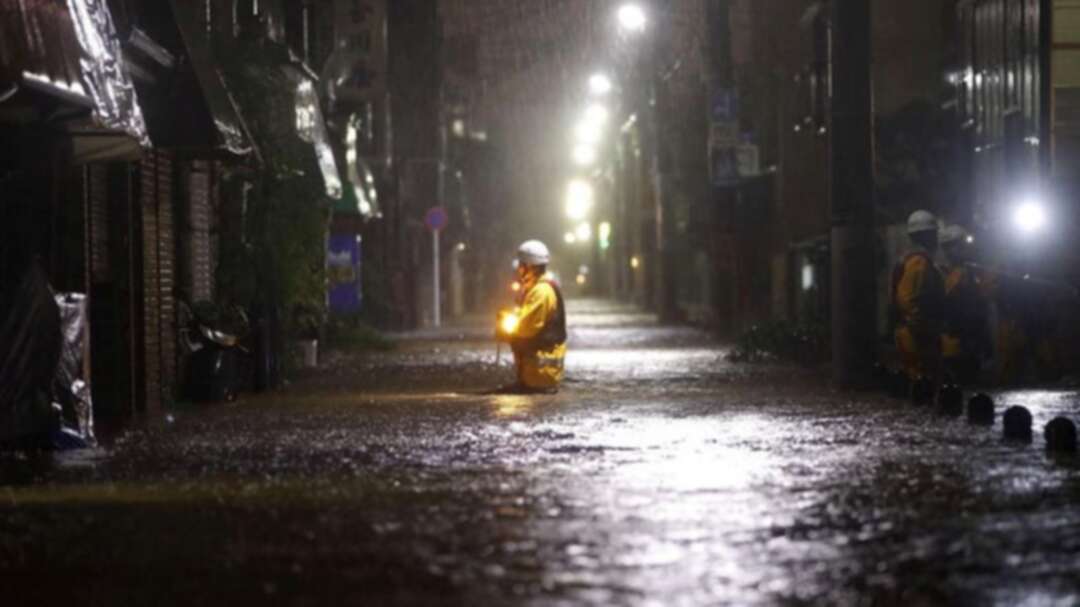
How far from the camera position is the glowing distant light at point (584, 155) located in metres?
145

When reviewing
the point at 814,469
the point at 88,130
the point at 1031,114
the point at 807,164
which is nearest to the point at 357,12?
the point at 807,164

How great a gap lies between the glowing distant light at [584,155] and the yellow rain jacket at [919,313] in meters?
120

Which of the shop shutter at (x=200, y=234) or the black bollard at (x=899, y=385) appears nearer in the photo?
the black bollard at (x=899, y=385)

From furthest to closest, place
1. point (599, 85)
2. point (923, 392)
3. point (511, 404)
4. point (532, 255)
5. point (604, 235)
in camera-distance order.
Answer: point (604, 235)
point (599, 85)
point (532, 255)
point (511, 404)
point (923, 392)

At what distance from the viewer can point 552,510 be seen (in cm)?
1188

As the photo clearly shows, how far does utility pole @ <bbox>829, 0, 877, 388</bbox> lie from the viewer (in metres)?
24.5

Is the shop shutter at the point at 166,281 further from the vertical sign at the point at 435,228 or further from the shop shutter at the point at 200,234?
the vertical sign at the point at 435,228

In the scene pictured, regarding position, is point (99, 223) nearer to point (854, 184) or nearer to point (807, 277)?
point (854, 184)

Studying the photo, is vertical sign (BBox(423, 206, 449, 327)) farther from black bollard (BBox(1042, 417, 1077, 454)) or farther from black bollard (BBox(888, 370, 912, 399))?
black bollard (BBox(1042, 417, 1077, 454))

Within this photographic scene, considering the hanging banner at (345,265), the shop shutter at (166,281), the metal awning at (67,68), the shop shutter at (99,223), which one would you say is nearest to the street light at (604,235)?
the hanging banner at (345,265)

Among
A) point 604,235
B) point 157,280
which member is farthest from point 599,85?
point 157,280

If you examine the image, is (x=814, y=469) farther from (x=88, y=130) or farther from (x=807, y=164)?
(x=807, y=164)

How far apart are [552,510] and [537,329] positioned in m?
12.7

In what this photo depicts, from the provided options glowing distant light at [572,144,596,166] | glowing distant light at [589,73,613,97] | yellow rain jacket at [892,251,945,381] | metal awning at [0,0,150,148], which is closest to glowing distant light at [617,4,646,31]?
yellow rain jacket at [892,251,945,381]
